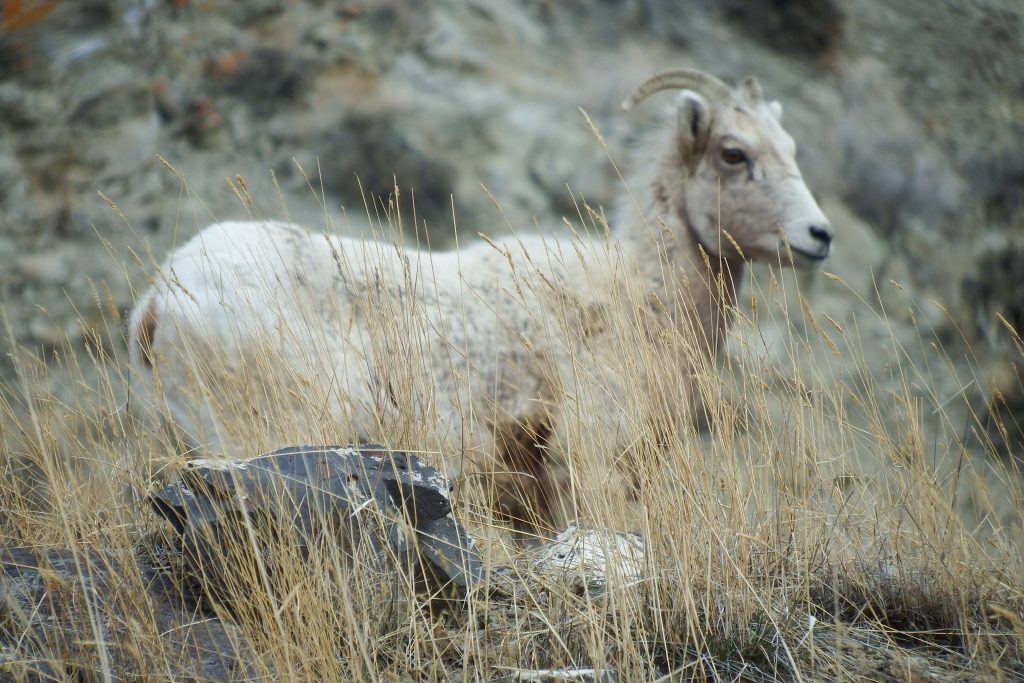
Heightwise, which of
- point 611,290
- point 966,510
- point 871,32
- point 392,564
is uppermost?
point 871,32

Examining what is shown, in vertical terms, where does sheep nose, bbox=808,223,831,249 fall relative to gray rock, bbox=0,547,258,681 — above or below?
above

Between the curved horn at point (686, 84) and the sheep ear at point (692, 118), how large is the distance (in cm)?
13

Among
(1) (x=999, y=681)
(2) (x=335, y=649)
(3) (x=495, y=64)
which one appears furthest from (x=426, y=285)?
(3) (x=495, y=64)

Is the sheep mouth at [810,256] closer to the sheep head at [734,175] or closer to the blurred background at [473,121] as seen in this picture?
the sheep head at [734,175]

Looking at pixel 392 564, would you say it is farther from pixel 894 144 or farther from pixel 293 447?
pixel 894 144

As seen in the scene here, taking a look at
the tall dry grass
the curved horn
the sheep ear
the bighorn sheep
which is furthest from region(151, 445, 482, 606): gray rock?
the curved horn

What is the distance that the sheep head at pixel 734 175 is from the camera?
4266 mm

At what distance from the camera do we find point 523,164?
686 cm

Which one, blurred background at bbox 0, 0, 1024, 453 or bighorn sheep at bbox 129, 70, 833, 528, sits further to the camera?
blurred background at bbox 0, 0, 1024, 453

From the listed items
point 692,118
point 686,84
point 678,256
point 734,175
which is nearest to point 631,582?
point 678,256

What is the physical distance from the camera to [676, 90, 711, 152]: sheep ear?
183 inches

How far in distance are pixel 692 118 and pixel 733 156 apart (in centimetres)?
32

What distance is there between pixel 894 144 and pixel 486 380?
5201mm

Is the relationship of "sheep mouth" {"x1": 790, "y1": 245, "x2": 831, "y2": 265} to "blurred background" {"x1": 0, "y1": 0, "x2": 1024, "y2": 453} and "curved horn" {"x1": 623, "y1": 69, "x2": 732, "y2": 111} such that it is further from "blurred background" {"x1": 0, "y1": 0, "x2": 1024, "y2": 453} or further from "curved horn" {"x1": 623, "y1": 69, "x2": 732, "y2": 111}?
"blurred background" {"x1": 0, "y1": 0, "x2": 1024, "y2": 453}
